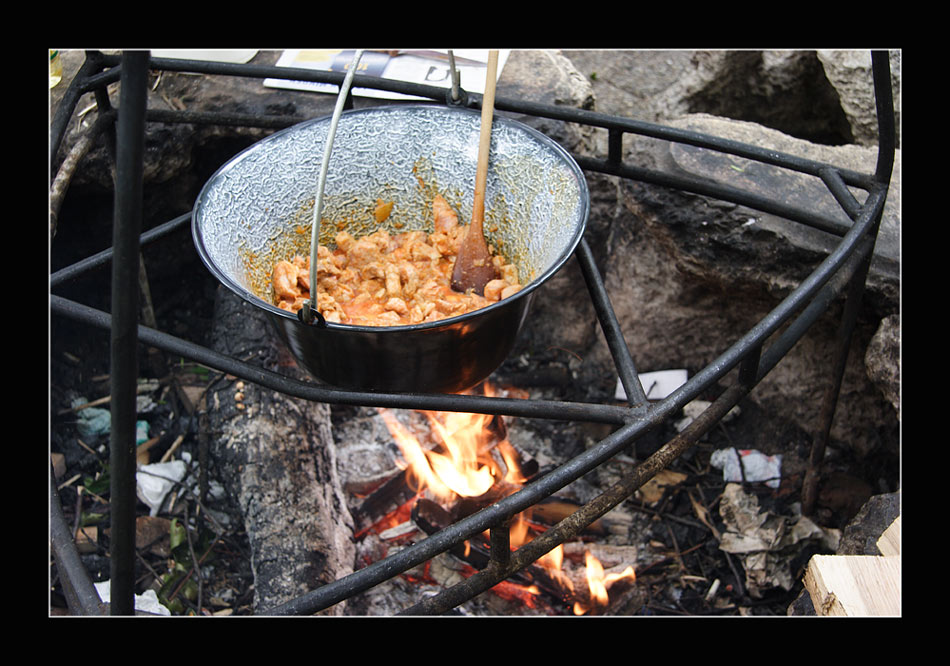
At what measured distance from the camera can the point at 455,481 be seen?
250 cm

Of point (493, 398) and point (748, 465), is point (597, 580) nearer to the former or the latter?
point (748, 465)

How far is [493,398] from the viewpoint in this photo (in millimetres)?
1689

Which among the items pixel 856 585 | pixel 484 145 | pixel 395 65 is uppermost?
pixel 395 65

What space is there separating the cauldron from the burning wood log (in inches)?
24.1

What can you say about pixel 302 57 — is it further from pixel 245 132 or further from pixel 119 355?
pixel 119 355

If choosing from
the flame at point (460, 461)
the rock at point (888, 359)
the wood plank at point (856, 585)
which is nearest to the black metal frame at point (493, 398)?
the rock at point (888, 359)

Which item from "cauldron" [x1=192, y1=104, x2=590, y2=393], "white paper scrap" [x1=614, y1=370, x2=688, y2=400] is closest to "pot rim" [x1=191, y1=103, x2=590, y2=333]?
"cauldron" [x1=192, y1=104, x2=590, y2=393]

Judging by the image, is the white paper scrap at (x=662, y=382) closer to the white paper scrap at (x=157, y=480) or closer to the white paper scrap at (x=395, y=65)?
the white paper scrap at (x=395, y=65)

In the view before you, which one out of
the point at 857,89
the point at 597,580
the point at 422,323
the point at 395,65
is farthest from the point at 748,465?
the point at 395,65

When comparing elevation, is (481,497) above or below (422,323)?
below

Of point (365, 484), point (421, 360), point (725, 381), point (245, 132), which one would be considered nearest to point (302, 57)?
point (245, 132)

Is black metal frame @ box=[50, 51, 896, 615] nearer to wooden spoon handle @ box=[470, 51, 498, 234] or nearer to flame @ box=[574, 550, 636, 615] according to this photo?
wooden spoon handle @ box=[470, 51, 498, 234]

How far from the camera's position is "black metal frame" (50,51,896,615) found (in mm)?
1094

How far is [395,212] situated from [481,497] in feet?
2.96
